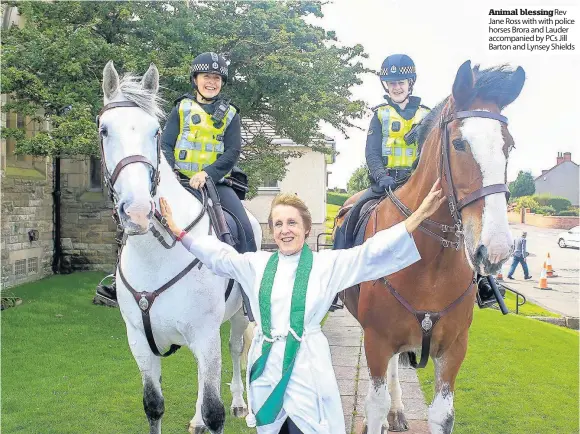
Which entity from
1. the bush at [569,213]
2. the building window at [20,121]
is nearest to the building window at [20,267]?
the building window at [20,121]

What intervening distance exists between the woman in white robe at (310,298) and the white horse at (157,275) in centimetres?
91

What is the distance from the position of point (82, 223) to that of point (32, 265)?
1.85 m

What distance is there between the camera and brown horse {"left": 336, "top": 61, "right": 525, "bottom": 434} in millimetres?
2797

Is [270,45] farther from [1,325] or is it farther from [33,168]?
[1,325]

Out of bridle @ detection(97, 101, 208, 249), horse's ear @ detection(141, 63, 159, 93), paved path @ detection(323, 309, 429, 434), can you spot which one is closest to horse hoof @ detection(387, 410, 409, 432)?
paved path @ detection(323, 309, 429, 434)

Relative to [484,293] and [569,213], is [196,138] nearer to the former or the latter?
[484,293]

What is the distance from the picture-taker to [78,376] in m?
6.93

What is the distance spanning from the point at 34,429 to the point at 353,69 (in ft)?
33.0

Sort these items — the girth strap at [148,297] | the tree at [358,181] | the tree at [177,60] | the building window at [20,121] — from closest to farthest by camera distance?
the girth strap at [148,297], the tree at [177,60], the building window at [20,121], the tree at [358,181]

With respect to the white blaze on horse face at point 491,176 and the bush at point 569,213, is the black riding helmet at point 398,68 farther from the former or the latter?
the bush at point 569,213

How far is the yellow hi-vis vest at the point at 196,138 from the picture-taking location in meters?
4.40

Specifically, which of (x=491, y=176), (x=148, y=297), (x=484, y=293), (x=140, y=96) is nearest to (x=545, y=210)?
(x=484, y=293)

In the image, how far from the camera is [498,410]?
580 centimetres

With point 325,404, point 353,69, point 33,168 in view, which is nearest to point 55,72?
point 33,168
